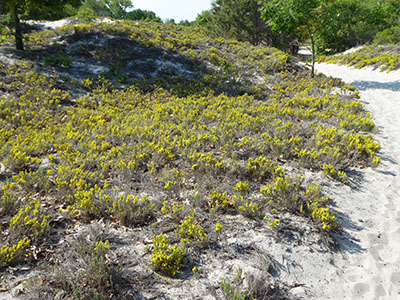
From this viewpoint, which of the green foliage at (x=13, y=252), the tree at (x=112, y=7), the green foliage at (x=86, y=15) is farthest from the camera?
the tree at (x=112, y=7)

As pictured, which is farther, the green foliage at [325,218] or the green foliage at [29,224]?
the green foliage at [325,218]

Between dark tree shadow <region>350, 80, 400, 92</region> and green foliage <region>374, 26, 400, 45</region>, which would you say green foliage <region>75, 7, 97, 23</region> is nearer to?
dark tree shadow <region>350, 80, 400, 92</region>

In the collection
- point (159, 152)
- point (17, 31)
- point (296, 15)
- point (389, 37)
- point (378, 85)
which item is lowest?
point (159, 152)

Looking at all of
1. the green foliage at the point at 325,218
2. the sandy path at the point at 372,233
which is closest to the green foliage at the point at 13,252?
the sandy path at the point at 372,233

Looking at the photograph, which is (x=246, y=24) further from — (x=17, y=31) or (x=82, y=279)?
(x=82, y=279)

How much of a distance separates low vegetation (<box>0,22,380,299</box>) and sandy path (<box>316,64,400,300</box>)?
0.36 m

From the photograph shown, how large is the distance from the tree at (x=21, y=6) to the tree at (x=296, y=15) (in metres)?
8.93

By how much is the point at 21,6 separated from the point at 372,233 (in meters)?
14.2

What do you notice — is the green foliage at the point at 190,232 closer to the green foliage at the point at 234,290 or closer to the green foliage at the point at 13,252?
the green foliage at the point at 234,290

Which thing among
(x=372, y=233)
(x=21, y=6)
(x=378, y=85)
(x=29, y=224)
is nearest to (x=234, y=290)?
(x=372, y=233)

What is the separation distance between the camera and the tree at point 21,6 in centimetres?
1083

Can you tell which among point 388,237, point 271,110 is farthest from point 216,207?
point 271,110

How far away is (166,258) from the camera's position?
3.17 meters

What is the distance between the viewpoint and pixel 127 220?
399cm
